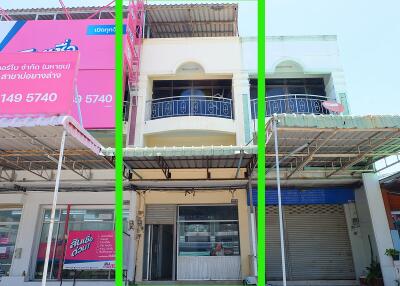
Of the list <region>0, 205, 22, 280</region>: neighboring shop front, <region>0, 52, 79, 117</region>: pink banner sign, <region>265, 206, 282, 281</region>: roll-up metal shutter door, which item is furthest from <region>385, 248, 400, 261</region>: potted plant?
<region>0, 205, 22, 280</region>: neighboring shop front

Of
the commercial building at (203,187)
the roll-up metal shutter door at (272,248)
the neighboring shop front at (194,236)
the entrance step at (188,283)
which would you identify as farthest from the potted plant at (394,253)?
the entrance step at (188,283)

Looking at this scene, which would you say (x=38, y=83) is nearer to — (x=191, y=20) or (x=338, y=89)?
(x=191, y=20)

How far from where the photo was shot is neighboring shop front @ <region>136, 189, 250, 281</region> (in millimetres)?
10781

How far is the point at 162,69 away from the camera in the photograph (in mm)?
13086

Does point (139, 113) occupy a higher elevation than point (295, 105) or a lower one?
lower

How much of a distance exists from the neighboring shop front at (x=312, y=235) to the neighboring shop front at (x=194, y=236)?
1331mm

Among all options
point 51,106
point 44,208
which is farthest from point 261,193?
point 44,208

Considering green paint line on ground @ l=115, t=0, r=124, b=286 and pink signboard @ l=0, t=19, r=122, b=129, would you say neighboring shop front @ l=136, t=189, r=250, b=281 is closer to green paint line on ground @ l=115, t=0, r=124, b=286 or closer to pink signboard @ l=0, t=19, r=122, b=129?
pink signboard @ l=0, t=19, r=122, b=129

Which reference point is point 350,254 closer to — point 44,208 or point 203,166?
point 203,166

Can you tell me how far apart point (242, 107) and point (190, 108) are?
2045mm

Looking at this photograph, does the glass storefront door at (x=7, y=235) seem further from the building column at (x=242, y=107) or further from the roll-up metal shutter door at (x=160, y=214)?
the building column at (x=242, y=107)

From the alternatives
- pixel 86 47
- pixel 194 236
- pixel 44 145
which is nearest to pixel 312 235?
pixel 194 236

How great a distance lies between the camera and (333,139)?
26.5ft

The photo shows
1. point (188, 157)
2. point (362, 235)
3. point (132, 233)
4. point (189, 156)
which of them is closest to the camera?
point (189, 156)
